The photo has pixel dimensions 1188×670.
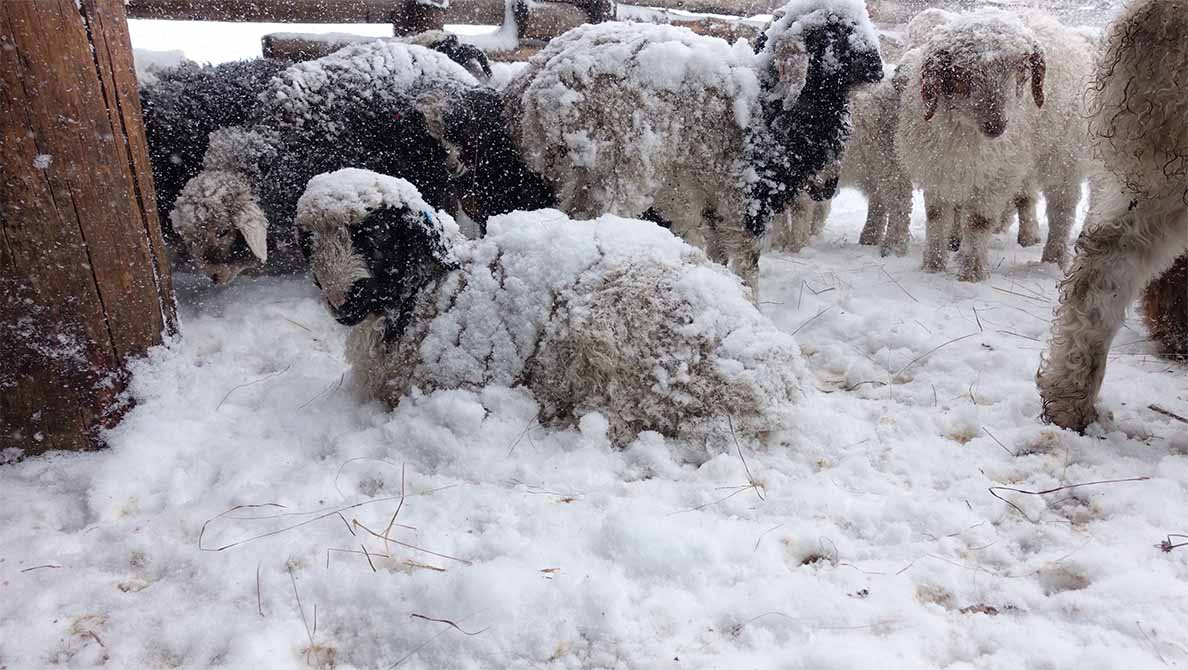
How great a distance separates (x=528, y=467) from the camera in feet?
8.64

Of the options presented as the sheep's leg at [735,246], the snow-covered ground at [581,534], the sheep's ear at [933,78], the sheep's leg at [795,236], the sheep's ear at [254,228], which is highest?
the sheep's ear at [933,78]

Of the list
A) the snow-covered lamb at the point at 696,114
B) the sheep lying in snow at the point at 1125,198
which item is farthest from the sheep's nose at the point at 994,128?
the sheep lying in snow at the point at 1125,198

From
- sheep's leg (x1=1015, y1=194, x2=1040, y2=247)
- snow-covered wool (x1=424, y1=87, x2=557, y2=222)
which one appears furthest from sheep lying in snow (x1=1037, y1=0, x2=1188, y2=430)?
sheep's leg (x1=1015, y1=194, x2=1040, y2=247)

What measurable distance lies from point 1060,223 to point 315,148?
554 cm

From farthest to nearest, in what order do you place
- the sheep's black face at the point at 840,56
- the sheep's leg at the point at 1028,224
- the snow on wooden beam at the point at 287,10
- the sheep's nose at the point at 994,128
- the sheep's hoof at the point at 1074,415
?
the snow on wooden beam at the point at 287,10 < the sheep's leg at the point at 1028,224 < the sheep's nose at the point at 994,128 < the sheep's black face at the point at 840,56 < the sheep's hoof at the point at 1074,415

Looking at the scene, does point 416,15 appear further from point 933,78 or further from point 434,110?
point 933,78

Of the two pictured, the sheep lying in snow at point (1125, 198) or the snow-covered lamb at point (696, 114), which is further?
the snow-covered lamb at point (696, 114)

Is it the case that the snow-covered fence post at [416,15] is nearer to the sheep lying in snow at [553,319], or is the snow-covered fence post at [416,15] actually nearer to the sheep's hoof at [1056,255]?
the sheep lying in snow at [553,319]

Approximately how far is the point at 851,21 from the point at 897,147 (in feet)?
5.89

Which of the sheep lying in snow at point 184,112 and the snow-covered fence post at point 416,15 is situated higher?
the snow-covered fence post at point 416,15

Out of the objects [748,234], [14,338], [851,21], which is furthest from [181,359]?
[851,21]

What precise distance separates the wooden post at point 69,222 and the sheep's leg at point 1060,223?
20.1 ft

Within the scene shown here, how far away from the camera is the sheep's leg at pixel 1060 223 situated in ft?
18.3

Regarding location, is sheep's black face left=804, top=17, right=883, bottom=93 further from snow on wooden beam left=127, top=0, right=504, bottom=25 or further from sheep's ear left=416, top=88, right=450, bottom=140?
snow on wooden beam left=127, top=0, right=504, bottom=25
